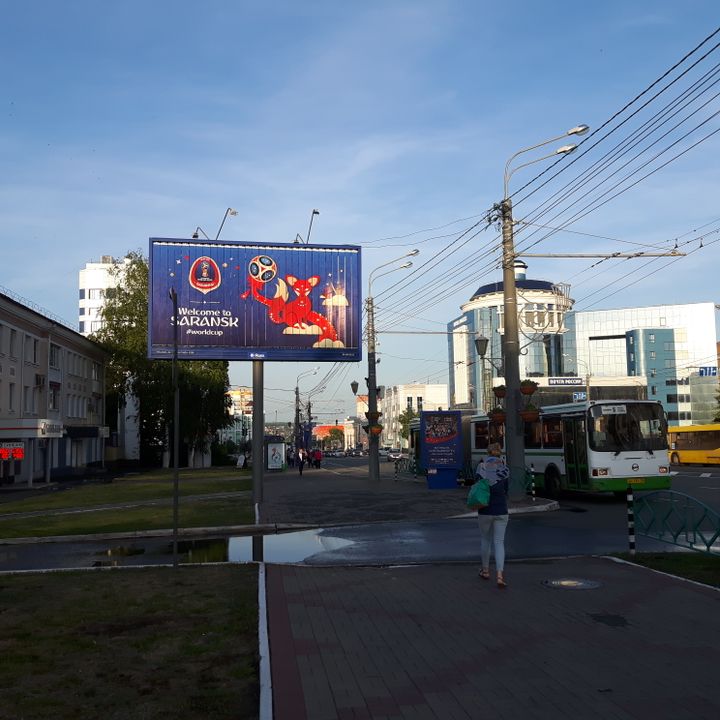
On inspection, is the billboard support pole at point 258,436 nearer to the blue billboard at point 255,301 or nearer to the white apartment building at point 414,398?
the blue billboard at point 255,301

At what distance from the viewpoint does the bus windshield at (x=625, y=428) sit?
22609 mm

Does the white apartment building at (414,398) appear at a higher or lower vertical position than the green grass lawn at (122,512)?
higher

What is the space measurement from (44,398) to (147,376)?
12.5 meters

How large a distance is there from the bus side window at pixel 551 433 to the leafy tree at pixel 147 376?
126ft

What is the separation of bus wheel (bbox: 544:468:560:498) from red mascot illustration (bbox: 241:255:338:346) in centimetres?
867

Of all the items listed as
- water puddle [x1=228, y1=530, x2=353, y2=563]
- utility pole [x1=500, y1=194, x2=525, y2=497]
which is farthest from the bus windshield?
water puddle [x1=228, y1=530, x2=353, y2=563]

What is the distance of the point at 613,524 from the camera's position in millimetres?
17078

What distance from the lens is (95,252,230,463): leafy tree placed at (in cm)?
5944

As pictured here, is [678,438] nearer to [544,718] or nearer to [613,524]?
[613,524]

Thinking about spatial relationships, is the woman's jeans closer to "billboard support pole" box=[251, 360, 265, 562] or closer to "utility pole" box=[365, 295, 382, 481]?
→ "billboard support pole" box=[251, 360, 265, 562]

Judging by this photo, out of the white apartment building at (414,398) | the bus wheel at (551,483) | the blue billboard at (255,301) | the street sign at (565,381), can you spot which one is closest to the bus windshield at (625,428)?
the bus wheel at (551,483)

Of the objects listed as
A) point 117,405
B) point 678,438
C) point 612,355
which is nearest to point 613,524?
point 678,438

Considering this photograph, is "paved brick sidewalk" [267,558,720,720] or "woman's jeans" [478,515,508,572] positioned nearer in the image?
"paved brick sidewalk" [267,558,720,720]

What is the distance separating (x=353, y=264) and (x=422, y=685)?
69.2ft
